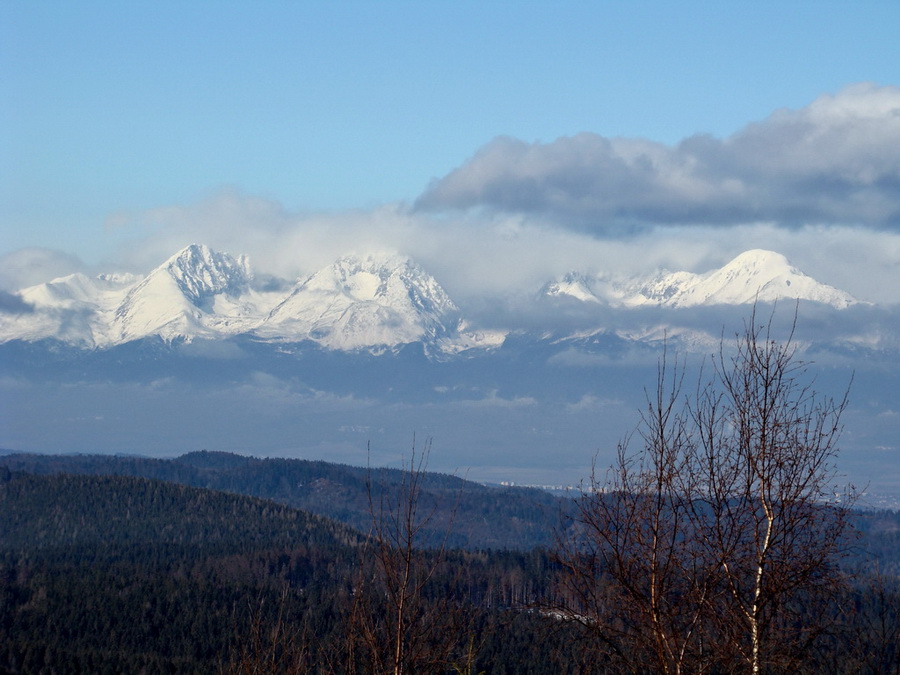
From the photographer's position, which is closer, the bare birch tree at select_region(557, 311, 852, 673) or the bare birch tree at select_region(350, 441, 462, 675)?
the bare birch tree at select_region(557, 311, 852, 673)

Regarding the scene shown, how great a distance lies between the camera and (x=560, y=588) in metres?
25.2

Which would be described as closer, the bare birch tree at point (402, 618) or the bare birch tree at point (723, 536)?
the bare birch tree at point (723, 536)

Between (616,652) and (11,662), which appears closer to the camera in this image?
(616,652)

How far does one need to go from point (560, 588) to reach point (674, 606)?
2815 mm

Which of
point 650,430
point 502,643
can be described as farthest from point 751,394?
point 502,643

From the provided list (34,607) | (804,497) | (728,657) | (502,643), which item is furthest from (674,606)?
(34,607)

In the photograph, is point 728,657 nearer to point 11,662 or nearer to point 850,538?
point 850,538

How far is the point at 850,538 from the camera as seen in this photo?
23.7 metres

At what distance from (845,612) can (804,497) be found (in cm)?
254

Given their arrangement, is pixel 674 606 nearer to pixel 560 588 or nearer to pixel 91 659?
pixel 560 588

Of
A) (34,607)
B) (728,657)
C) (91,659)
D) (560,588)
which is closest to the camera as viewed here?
(728,657)

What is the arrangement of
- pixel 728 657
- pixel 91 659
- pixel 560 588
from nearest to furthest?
pixel 728 657, pixel 560 588, pixel 91 659

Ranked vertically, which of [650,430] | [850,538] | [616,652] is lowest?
[616,652]

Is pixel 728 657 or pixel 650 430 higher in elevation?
pixel 650 430
